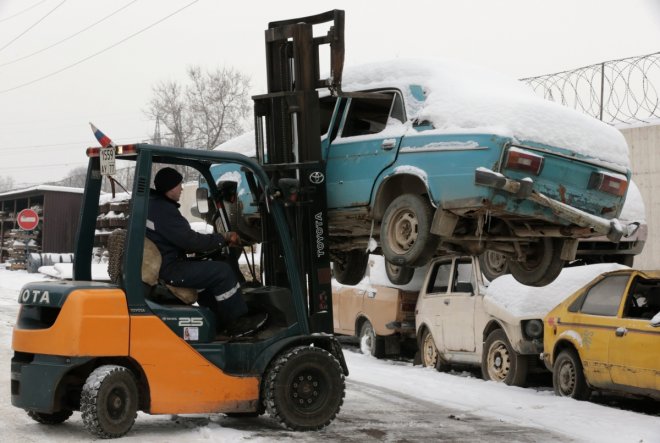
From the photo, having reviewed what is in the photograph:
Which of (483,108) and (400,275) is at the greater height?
(483,108)

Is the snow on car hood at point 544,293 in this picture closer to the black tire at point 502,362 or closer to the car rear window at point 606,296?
the black tire at point 502,362

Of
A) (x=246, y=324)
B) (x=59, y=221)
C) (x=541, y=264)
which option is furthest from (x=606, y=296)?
(x=59, y=221)

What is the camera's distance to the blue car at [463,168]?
836 centimetres

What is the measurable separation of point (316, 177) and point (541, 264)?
2467 mm

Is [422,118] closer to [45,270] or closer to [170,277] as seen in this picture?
[170,277]

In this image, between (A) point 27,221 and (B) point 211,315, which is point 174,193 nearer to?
(B) point 211,315

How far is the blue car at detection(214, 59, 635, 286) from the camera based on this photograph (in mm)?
8359

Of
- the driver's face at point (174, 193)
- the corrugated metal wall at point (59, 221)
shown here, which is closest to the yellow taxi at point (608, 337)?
the driver's face at point (174, 193)

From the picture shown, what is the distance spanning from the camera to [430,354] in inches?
583

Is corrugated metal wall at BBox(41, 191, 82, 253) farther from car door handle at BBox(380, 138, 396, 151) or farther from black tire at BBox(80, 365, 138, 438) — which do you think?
black tire at BBox(80, 365, 138, 438)

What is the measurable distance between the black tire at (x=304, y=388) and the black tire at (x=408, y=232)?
3.64ft

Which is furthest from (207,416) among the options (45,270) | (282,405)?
(45,270)

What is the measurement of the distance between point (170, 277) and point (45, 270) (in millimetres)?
26709

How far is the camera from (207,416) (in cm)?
912
